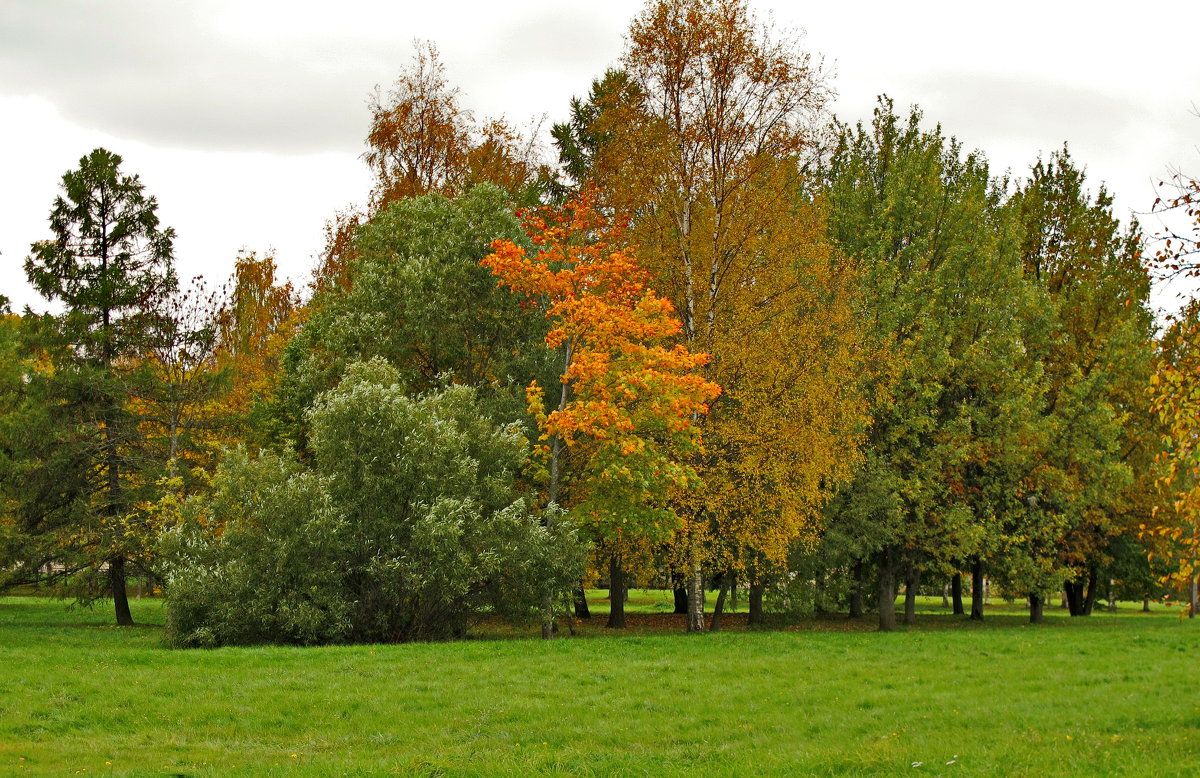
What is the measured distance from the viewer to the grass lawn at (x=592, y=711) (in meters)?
10.5

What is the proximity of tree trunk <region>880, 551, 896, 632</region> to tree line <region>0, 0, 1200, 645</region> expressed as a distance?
0.43 feet

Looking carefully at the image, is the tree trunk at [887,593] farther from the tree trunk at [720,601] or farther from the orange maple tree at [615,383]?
the orange maple tree at [615,383]

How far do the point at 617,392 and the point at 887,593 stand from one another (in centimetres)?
1409

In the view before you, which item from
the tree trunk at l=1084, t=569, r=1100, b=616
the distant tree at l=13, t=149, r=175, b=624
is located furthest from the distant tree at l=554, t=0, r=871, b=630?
the tree trunk at l=1084, t=569, r=1100, b=616

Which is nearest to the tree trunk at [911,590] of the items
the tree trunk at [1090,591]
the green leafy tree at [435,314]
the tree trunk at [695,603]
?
the tree trunk at [695,603]

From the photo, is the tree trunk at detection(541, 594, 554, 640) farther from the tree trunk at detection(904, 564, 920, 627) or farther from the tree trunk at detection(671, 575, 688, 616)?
the tree trunk at detection(904, 564, 920, 627)

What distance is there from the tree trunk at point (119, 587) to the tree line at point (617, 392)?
119 millimetres

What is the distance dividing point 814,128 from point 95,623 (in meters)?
27.3

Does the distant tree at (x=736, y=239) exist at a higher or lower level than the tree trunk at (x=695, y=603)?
higher

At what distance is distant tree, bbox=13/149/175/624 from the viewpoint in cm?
2966

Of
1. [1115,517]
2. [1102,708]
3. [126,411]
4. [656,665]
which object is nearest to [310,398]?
[126,411]

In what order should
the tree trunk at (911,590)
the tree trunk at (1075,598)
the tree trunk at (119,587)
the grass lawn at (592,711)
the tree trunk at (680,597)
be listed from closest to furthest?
1. the grass lawn at (592,711)
2. the tree trunk at (119,587)
3. the tree trunk at (911,590)
4. the tree trunk at (680,597)
5. the tree trunk at (1075,598)

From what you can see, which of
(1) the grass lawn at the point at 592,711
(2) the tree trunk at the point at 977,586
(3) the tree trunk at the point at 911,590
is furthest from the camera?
(2) the tree trunk at the point at 977,586

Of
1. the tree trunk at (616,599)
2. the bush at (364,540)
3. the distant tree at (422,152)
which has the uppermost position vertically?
the distant tree at (422,152)
